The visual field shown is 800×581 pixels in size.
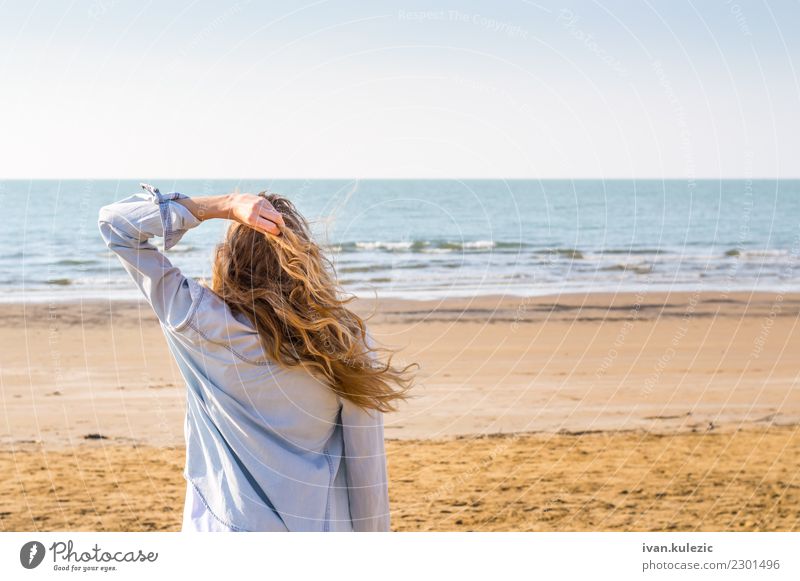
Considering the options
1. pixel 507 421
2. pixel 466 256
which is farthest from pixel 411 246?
pixel 507 421

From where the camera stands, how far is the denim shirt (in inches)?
115

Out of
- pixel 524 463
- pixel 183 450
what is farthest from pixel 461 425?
pixel 183 450

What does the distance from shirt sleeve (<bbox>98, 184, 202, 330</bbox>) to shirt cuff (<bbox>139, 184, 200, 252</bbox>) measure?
0.06 feet

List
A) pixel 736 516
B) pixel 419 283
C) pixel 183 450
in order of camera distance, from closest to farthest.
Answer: pixel 736 516
pixel 183 450
pixel 419 283

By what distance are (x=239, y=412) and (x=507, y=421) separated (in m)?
7.05

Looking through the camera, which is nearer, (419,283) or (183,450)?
(183,450)

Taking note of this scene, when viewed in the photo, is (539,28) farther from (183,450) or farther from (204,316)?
(204,316)

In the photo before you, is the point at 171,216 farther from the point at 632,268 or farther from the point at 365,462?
the point at 632,268

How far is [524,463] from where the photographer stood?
27.0 ft

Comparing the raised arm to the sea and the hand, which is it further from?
the sea

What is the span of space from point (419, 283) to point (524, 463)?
35.4 feet

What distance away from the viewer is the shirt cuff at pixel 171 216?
3.04 metres

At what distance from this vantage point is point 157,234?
3.04 metres

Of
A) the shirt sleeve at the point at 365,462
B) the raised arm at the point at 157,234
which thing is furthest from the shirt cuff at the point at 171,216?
the shirt sleeve at the point at 365,462
